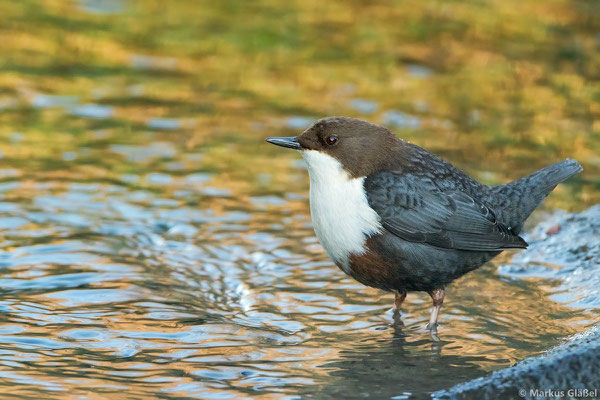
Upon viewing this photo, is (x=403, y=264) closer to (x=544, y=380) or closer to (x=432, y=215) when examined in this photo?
(x=432, y=215)

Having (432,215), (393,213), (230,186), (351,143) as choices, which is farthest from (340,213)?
(230,186)

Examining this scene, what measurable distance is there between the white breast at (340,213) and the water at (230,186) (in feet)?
1.58

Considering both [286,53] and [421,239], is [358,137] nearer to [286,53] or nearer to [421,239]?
[421,239]

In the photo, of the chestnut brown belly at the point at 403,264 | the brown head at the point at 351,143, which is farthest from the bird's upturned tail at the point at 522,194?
the brown head at the point at 351,143

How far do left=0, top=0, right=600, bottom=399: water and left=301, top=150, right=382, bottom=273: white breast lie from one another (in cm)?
48

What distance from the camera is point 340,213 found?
459 centimetres

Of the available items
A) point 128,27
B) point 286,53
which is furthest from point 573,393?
point 128,27

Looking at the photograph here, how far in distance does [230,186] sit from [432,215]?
2515 millimetres

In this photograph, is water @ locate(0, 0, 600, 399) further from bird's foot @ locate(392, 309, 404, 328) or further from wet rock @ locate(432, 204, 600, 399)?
wet rock @ locate(432, 204, 600, 399)

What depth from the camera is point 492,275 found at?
18.3ft

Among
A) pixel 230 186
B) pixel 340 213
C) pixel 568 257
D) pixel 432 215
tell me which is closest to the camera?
pixel 340 213

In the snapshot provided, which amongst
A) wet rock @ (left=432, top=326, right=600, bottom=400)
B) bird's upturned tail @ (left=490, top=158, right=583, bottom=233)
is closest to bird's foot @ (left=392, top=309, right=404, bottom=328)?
bird's upturned tail @ (left=490, top=158, right=583, bottom=233)

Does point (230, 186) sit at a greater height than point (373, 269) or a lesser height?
greater

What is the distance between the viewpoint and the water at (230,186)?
432 cm
